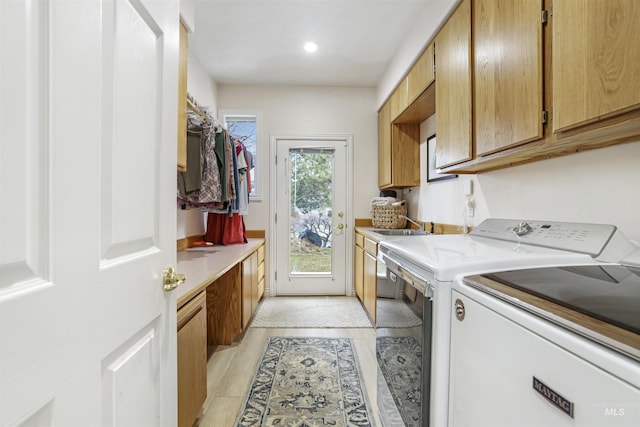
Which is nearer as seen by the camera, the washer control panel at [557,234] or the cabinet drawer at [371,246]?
the washer control panel at [557,234]

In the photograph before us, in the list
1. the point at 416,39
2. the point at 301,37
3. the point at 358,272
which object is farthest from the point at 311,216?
the point at 416,39

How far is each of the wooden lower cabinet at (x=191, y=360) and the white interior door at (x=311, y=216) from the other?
2.32 metres

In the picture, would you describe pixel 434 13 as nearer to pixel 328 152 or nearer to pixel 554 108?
pixel 554 108

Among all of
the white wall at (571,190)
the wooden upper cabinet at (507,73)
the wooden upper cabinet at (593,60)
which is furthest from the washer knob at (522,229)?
the wooden upper cabinet at (593,60)

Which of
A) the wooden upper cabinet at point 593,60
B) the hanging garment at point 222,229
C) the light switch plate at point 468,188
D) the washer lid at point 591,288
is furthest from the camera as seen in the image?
the hanging garment at point 222,229

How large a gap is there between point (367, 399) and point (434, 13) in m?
2.51

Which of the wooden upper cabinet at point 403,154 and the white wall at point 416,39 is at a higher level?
the white wall at point 416,39

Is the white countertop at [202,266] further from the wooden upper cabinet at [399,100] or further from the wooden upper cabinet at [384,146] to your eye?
the wooden upper cabinet at [399,100]

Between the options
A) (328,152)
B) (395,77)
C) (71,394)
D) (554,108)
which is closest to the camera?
(71,394)

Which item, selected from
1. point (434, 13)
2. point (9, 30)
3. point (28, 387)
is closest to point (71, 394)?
point (28, 387)

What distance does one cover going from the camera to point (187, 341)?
4.30 feet

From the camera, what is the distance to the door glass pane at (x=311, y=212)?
3.85 metres

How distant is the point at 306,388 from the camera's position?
1884mm

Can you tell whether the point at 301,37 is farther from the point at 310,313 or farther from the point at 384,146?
the point at 310,313
